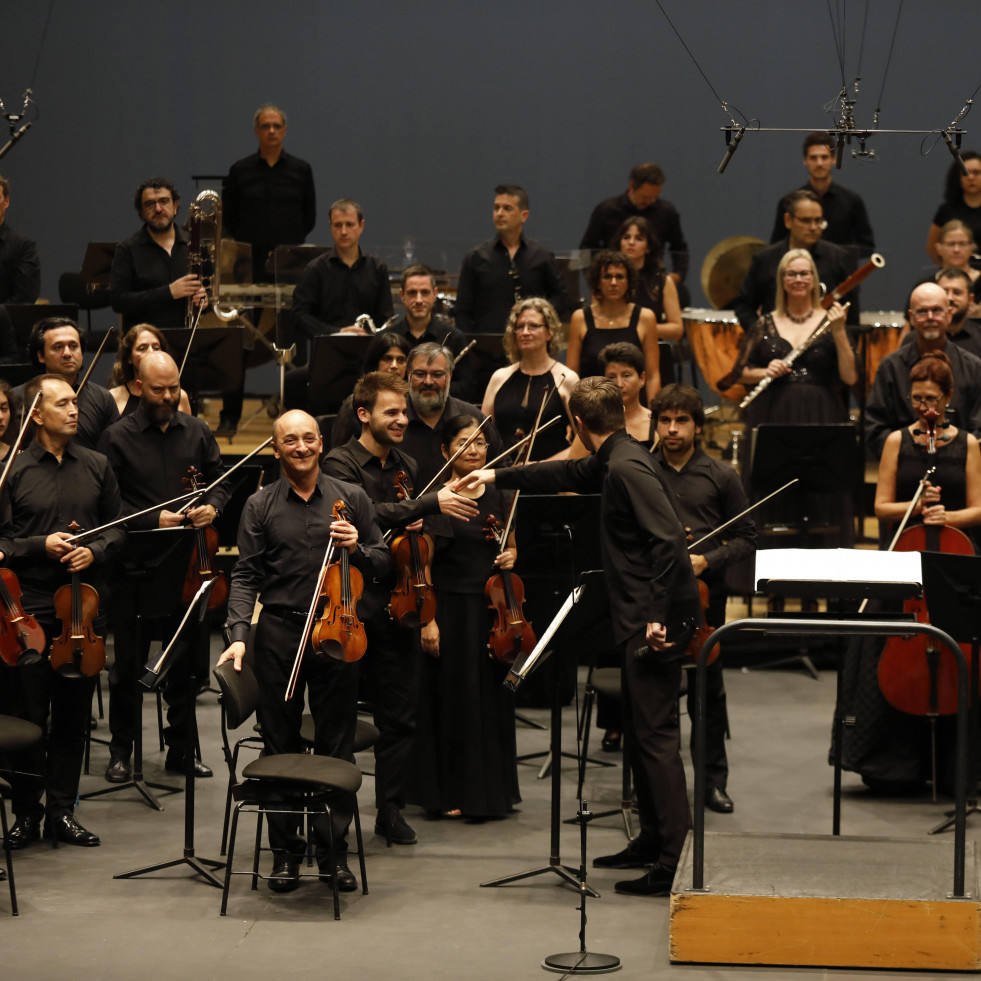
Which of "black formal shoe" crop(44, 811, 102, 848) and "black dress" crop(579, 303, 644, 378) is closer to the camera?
"black formal shoe" crop(44, 811, 102, 848)

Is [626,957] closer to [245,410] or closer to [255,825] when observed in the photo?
[255,825]

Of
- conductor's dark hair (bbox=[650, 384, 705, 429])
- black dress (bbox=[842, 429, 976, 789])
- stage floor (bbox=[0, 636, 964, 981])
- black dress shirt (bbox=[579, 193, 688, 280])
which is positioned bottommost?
stage floor (bbox=[0, 636, 964, 981])

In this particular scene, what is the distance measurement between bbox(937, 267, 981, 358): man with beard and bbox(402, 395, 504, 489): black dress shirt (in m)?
2.34

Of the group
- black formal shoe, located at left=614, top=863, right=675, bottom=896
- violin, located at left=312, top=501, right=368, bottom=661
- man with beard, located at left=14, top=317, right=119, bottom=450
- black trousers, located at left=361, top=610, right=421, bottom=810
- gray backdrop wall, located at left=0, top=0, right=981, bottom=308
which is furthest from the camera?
gray backdrop wall, located at left=0, top=0, right=981, bottom=308

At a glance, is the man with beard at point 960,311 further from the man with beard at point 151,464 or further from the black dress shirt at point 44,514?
the black dress shirt at point 44,514

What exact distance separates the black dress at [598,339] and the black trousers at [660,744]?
7.69ft

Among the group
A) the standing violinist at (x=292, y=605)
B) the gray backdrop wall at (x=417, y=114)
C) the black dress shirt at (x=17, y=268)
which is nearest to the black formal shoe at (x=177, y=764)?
the standing violinist at (x=292, y=605)

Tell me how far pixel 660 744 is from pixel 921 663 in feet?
4.18

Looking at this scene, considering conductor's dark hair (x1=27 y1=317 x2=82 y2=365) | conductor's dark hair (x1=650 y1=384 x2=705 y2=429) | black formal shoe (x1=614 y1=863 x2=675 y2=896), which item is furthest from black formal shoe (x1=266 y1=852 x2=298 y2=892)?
conductor's dark hair (x1=27 y1=317 x2=82 y2=365)

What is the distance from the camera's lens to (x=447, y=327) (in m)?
7.00

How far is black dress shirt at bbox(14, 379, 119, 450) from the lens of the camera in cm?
605

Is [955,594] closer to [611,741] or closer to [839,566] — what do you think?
[839,566]

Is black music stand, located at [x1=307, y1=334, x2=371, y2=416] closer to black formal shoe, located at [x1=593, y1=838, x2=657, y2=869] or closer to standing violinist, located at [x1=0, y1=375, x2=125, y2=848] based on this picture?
standing violinist, located at [x1=0, y1=375, x2=125, y2=848]

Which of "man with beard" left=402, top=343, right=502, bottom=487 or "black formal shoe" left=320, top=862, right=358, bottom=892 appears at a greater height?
"man with beard" left=402, top=343, right=502, bottom=487
